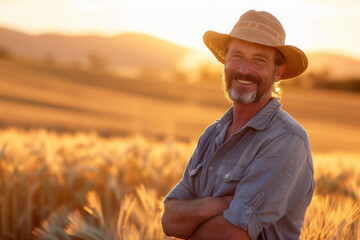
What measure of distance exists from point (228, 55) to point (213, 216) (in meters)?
0.86

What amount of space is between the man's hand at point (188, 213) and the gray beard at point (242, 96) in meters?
0.51

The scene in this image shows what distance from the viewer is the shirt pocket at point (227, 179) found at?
2.36 metres

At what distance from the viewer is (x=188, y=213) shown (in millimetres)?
2432

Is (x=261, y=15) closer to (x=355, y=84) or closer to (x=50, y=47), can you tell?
(x=355, y=84)

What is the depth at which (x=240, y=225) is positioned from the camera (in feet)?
7.18

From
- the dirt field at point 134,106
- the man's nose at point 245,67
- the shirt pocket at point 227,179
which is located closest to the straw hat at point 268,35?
the man's nose at point 245,67

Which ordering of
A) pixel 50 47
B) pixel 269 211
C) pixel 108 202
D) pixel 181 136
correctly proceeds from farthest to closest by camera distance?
pixel 50 47
pixel 181 136
pixel 108 202
pixel 269 211

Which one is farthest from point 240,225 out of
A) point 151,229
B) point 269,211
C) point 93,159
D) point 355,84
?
point 355,84

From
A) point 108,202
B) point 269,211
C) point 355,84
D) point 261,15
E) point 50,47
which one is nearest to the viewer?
point 269,211

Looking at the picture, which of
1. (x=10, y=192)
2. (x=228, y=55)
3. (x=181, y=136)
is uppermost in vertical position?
(x=228, y=55)

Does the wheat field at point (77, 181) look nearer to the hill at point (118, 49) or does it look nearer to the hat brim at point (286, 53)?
the hat brim at point (286, 53)

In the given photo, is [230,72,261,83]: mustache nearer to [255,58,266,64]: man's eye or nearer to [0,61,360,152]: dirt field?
[255,58,266,64]: man's eye

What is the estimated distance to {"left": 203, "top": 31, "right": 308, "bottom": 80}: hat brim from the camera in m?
2.54

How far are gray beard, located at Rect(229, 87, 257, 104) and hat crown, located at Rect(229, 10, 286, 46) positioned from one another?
10.6 inches
